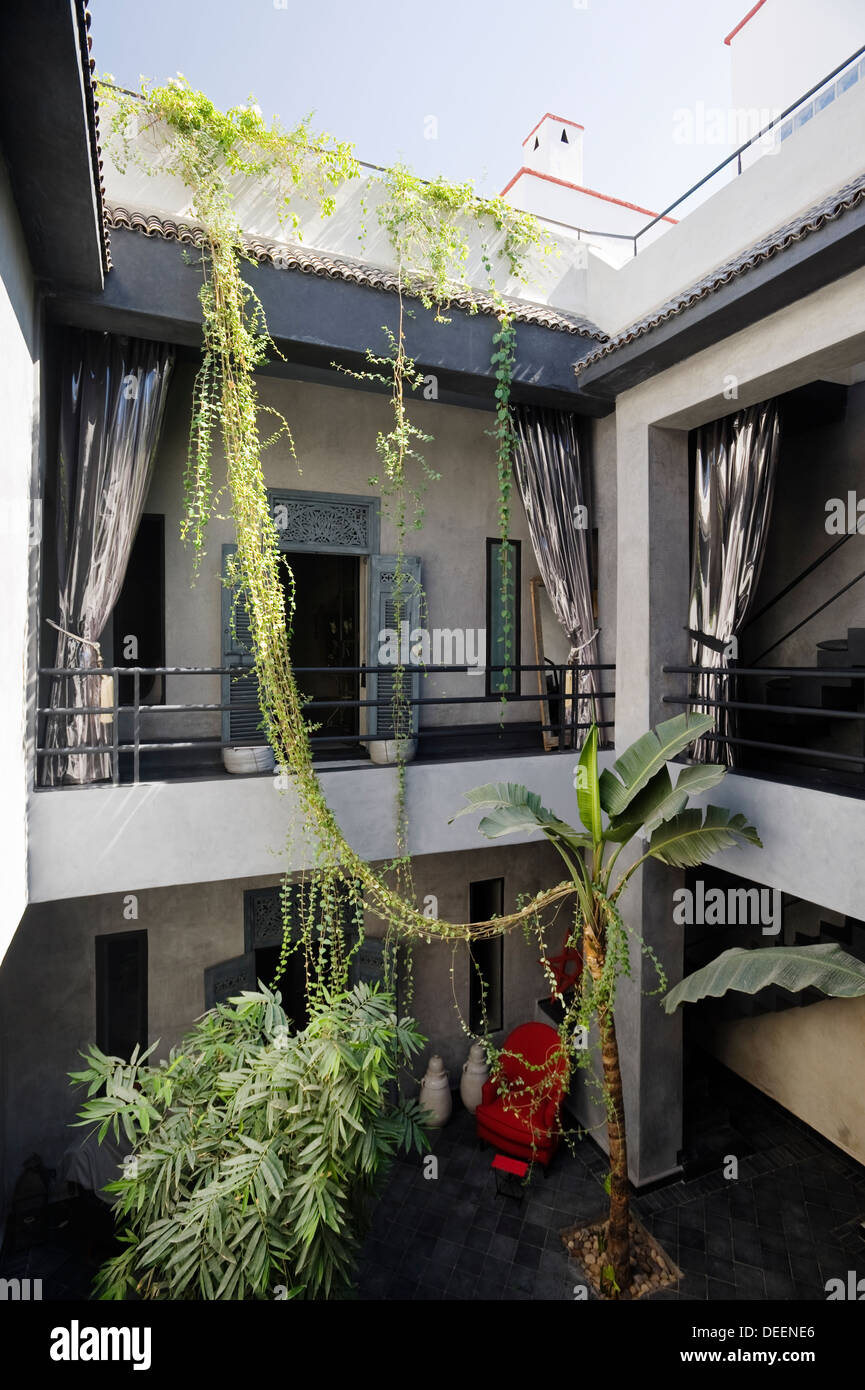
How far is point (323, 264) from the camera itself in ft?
14.8

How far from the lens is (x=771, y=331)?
13.0ft

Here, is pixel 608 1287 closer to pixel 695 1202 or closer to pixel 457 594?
pixel 695 1202

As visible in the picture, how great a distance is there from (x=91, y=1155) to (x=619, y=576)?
5.67 meters

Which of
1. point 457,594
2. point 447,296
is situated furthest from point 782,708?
point 447,296

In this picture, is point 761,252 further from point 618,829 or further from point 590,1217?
point 590,1217

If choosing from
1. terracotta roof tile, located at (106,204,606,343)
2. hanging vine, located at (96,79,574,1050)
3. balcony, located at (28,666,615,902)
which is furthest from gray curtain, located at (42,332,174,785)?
terracotta roof tile, located at (106,204,606,343)

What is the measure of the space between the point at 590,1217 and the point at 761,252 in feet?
20.4

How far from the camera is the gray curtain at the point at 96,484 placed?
4270mm

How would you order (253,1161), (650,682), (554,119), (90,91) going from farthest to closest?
(554,119)
(650,682)
(253,1161)
(90,91)

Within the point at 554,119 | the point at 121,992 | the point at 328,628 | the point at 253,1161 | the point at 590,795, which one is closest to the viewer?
the point at 253,1161

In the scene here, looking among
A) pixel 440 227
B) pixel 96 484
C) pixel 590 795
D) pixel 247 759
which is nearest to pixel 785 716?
pixel 590 795

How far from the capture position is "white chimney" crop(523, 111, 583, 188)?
23.2 ft

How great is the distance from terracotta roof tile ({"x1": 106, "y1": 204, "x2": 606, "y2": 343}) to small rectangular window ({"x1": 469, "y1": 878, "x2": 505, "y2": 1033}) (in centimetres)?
484

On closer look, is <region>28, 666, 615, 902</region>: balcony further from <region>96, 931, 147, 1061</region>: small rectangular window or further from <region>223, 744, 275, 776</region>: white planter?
<region>96, 931, 147, 1061</region>: small rectangular window
